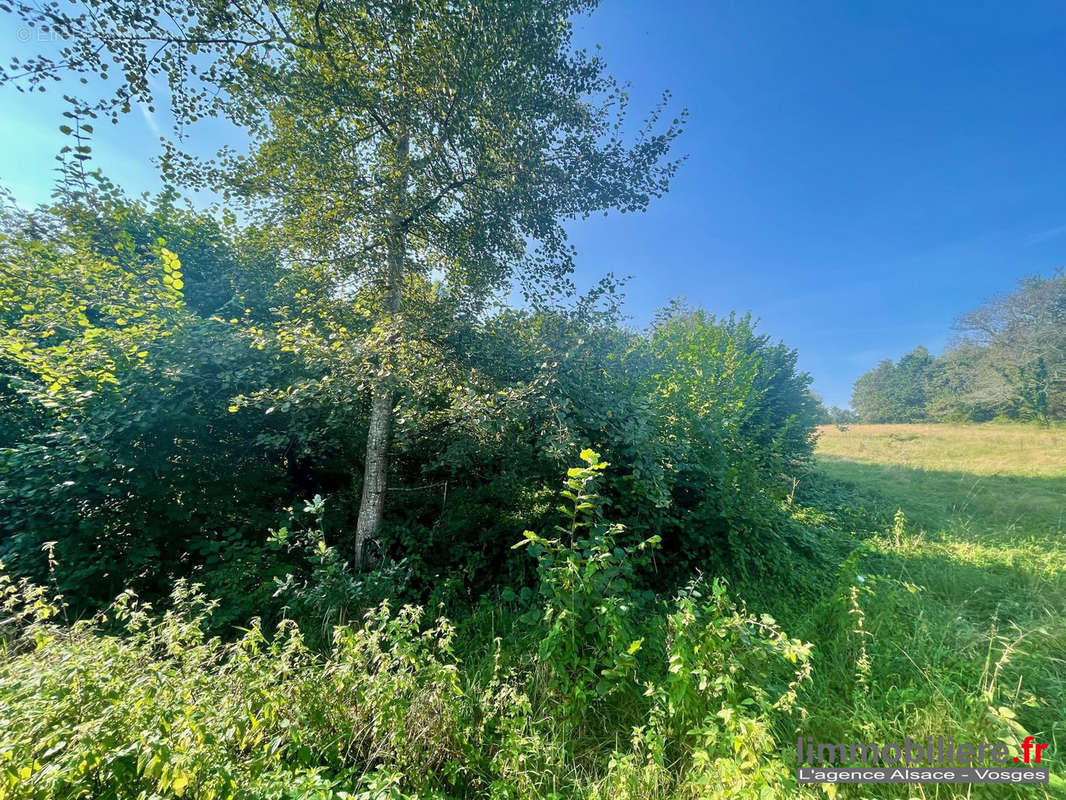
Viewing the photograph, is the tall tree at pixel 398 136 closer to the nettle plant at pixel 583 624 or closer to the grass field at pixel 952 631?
the nettle plant at pixel 583 624

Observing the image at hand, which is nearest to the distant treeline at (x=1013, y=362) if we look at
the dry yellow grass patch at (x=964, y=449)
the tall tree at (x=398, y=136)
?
the dry yellow grass patch at (x=964, y=449)

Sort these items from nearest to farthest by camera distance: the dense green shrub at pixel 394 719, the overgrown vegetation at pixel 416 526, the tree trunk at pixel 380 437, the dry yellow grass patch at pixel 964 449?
the dense green shrub at pixel 394 719 < the overgrown vegetation at pixel 416 526 < the tree trunk at pixel 380 437 < the dry yellow grass patch at pixel 964 449

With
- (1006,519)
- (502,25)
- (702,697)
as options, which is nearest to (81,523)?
(702,697)

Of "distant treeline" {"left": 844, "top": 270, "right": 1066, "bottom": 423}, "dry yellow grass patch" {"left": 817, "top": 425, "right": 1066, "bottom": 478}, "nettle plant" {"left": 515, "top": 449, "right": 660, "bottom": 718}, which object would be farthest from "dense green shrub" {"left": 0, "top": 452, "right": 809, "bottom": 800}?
"distant treeline" {"left": 844, "top": 270, "right": 1066, "bottom": 423}

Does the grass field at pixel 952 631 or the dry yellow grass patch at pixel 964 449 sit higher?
the dry yellow grass patch at pixel 964 449

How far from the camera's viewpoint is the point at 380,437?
167 inches

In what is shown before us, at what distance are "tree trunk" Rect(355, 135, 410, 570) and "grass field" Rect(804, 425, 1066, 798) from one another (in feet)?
14.5

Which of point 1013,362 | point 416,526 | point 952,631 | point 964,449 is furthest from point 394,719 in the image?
point 1013,362

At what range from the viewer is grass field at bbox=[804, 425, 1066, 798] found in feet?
7.07

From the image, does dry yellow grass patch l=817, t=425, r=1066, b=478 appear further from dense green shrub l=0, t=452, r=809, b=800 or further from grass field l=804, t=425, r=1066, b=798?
dense green shrub l=0, t=452, r=809, b=800

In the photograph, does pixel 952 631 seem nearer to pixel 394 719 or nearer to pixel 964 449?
pixel 394 719

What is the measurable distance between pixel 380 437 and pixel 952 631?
6.26 metres

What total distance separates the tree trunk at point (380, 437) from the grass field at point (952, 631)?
4417 millimetres

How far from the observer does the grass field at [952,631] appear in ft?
7.07
